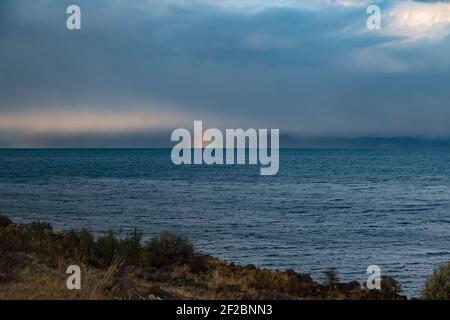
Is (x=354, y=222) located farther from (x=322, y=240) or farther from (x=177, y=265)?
(x=177, y=265)

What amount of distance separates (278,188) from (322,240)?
168 feet

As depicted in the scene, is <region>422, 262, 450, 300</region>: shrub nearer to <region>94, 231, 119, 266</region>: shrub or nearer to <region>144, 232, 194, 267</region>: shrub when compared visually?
<region>144, 232, 194, 267</region>: shrub

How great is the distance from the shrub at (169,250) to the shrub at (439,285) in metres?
7.78

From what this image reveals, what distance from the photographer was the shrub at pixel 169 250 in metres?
18.7

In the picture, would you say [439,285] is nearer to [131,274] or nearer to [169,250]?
[169,250]

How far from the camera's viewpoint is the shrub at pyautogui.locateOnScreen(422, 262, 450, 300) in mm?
17000

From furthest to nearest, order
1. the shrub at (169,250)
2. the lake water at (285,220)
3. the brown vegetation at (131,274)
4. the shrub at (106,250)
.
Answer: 1. the lake water at (285,220)
2. the shrub at (169,250)
3. the shrub at (106,250)
4. the brown vegetation at (131,274)

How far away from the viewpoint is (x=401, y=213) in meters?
61.9

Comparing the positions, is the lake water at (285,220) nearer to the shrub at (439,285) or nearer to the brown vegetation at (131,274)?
the shrub at (439,285)

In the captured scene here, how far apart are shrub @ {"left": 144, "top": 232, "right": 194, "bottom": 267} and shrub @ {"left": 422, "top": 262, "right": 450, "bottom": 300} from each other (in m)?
7.78

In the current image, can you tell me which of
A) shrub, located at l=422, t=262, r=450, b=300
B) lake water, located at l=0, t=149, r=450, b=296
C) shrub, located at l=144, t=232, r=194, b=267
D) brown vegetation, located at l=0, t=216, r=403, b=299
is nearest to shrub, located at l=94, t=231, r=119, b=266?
brown vegetation, located at l=0, t=216, r=403, b=299

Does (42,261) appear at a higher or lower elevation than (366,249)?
higher

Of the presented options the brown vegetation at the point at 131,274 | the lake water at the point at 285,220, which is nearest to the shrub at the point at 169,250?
the brown vegetation at the point at 131,274
